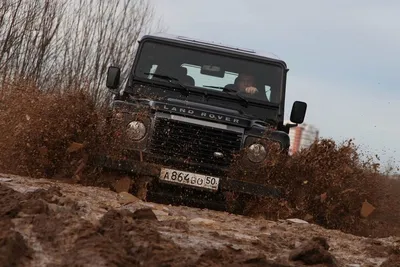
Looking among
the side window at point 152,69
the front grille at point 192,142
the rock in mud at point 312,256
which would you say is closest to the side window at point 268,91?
the front grille at point 192,142

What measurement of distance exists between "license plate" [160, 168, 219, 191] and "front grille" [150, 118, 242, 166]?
0.62ft

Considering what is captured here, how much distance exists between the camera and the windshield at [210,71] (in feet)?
23.8

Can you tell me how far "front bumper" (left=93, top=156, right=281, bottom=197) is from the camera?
20.2 ft

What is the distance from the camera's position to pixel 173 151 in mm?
Result: 6383

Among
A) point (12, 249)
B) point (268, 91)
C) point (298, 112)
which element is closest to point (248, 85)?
point (268, 91)

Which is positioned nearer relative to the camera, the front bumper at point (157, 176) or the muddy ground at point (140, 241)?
the muddy ground at point (140, 241)

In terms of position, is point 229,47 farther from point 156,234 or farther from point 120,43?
point 120,43

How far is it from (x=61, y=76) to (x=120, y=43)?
330 cm

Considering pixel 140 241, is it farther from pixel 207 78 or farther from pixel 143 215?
pixel 207 78

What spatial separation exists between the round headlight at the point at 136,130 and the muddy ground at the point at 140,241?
115cm

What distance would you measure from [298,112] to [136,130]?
1.94m

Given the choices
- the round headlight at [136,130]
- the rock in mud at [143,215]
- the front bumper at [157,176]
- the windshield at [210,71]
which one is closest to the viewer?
the rock in mud at [143,215]

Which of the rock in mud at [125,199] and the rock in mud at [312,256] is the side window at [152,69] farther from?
the rock in mud at [312,256]

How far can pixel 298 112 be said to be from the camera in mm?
7285
